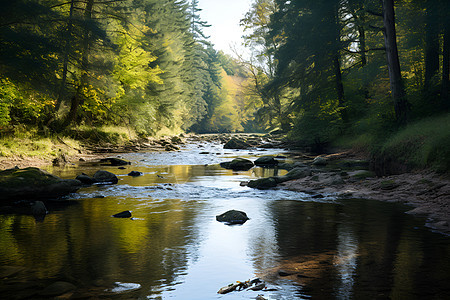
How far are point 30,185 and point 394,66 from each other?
12.5 m

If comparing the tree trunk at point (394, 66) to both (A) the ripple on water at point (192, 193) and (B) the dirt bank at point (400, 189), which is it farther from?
(A) the ripple on water at point (192, 193)

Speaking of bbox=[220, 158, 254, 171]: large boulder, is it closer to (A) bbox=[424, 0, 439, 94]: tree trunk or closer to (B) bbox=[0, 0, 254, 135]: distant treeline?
(B) bbox=[0, 0, 254, 135]: distant treeline

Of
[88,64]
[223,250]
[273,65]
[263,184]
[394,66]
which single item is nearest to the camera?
[223,250]

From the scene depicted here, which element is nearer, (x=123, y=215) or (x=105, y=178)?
(x=123, y=215)

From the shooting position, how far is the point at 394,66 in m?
13.9

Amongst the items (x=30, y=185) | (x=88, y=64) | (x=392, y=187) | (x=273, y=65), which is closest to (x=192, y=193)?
(x=30, y=185)

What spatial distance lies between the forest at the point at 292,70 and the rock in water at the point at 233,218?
5449 mm

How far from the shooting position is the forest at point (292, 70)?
11141 millimetres

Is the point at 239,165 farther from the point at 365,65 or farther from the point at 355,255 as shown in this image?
the point at 355,255

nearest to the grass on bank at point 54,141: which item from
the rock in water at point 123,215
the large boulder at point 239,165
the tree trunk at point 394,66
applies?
the large boulder at point 239,165

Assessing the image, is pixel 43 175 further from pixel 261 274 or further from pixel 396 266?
pixel 396 266

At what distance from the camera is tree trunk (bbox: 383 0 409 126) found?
13742 millimetres

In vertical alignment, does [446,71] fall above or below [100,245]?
above

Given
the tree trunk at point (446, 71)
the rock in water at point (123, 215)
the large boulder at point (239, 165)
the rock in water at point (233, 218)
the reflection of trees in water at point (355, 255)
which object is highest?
the tree trunk at point (446, 71)
